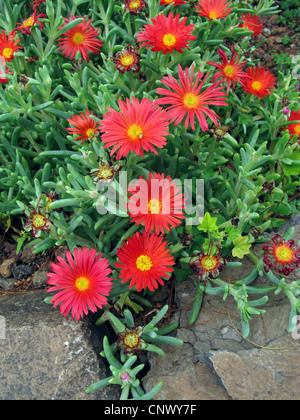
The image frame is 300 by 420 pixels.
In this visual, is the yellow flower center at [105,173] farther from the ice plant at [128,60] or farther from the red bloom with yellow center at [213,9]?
the red bloom with yellow center at [213,9]

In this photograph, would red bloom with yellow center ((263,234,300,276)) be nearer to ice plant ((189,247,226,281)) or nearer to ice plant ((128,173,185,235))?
ice plant ((189,247,226,281))

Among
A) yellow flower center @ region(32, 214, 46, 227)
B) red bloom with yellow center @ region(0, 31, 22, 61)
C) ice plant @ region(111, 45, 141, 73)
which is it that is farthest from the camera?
red bloom with yellow center @ region(0, 31, 22, 61)

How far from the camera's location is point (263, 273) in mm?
1905

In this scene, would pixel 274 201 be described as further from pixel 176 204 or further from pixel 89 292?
pixel 89 292

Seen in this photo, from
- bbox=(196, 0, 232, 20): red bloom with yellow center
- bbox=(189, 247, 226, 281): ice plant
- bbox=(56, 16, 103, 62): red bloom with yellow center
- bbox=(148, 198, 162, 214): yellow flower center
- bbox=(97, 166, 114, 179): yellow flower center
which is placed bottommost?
bbox=(189, 247, 226, 281): ice plant

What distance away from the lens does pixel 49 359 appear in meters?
1.65

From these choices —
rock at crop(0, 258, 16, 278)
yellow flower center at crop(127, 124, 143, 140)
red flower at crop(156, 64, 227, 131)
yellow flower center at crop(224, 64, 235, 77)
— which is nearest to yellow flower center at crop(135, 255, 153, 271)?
yellow flower center at crop(127, 124, 143, 140)

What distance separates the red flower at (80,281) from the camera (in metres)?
1.57

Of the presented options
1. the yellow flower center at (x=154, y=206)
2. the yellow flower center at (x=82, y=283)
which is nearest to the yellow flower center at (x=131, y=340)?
the yellow flower center at (x=82, y=283)

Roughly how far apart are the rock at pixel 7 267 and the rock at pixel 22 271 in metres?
0.04

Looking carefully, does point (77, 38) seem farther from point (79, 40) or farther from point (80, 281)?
point (80, 281)

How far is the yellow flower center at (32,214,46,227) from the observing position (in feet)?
5.34

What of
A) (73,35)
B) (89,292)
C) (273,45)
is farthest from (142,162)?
(273,45)
